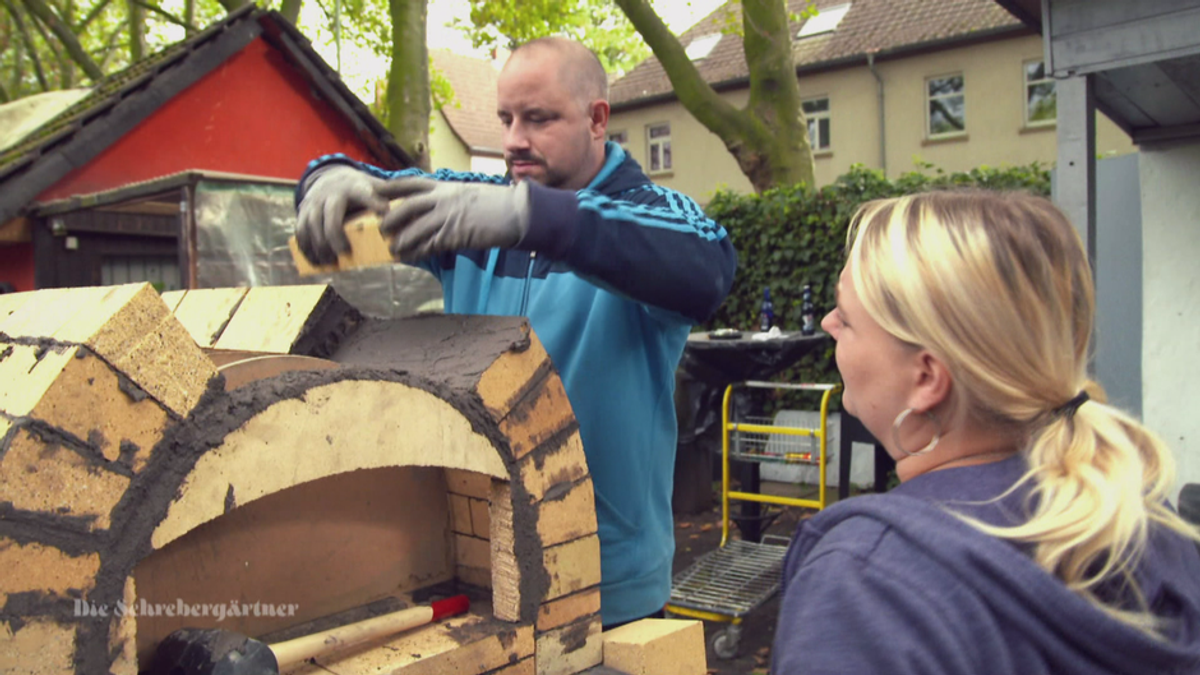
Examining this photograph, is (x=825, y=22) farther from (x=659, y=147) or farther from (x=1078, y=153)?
(x=1078, y=153)

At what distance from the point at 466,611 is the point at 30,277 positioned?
906 centimetres

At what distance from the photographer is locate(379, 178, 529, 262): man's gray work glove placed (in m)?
1.30

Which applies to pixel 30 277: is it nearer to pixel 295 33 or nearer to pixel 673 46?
pixel 295 33

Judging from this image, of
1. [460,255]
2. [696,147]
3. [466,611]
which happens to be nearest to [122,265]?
[460,255]

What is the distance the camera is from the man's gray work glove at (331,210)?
4.68 ft

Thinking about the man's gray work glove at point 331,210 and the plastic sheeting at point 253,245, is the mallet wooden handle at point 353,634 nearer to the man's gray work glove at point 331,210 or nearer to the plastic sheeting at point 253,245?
the man's gray work glove at point 331,210

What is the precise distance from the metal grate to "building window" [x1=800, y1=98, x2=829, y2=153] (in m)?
14.7

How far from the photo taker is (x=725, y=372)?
617 cm

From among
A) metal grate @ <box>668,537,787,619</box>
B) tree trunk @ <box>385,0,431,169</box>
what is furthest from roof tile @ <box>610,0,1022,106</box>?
metal grate @ <box>668,537,787,619</box>

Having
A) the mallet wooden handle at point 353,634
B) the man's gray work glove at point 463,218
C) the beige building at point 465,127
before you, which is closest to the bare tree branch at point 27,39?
the beige building at point 465,127

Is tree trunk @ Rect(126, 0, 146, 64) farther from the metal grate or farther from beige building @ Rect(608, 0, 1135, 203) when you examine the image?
the metal grate

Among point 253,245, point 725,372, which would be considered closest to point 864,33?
point 725,372

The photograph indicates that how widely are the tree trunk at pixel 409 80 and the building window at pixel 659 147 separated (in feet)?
38.8

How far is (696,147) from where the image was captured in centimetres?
2034
